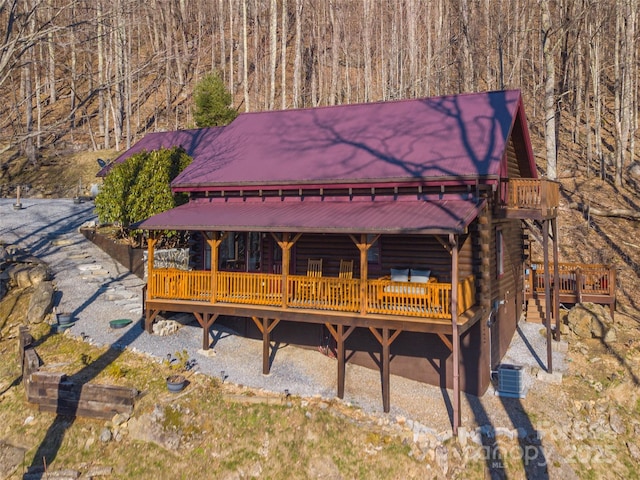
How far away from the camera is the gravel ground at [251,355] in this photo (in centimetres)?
1262

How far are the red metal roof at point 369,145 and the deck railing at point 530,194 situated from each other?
1460 millimetres

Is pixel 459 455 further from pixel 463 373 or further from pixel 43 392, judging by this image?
pixel 43 392

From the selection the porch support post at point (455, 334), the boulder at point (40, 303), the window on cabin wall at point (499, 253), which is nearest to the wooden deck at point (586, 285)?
the window on cabin wall at point (499, 253)

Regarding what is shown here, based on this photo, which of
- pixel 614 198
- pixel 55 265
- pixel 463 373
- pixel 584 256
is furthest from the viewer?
pixel 614 198

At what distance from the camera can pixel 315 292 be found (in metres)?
13.9

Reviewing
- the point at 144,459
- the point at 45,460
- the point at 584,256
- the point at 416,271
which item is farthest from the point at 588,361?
the point at 45,460

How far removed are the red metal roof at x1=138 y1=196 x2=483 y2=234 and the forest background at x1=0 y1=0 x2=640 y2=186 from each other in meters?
22.3

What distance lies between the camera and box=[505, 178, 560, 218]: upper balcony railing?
14.3m

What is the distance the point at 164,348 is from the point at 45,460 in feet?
15.2

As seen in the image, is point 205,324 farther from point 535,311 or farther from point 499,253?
point 535,311

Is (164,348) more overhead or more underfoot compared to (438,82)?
more underfoot

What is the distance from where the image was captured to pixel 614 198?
2867 cm

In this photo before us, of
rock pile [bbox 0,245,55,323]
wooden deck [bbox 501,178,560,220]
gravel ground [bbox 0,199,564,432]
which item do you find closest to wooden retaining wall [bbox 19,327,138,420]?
gravel ground [bbox 0,199,564,432]

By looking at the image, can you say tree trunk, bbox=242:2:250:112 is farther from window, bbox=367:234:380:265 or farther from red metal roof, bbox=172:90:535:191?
window, bbox=367:234:380:265
